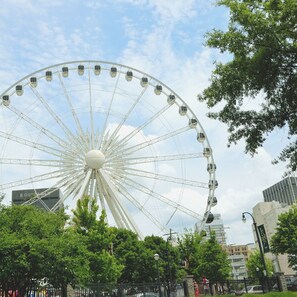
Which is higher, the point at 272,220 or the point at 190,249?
the point at 272,220

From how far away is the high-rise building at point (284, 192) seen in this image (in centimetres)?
13796

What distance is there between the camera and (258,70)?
13.0 m

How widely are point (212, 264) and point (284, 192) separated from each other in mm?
108666

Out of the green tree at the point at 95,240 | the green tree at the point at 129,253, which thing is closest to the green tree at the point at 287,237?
the green tree at the point at 129,253

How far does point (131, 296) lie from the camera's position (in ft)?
Result: 83.4

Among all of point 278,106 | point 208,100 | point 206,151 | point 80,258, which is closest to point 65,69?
point 206,151

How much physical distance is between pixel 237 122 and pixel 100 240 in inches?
759

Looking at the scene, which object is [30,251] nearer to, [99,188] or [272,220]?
[99,188]

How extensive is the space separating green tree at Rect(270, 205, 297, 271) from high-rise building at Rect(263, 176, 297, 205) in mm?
80880

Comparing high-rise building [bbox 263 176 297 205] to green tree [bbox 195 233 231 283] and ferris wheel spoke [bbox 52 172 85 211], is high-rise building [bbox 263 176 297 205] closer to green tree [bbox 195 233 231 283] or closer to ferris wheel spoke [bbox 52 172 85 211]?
green tree [bbox 195 233 231 283]

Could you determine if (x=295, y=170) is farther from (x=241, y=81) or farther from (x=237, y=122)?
(x=241, y=81)

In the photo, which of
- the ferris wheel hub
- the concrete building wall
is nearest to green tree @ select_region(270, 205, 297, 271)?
the ferris wheel hub

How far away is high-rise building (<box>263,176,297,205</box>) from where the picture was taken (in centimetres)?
13796

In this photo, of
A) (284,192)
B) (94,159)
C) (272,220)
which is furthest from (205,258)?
(284,192)
